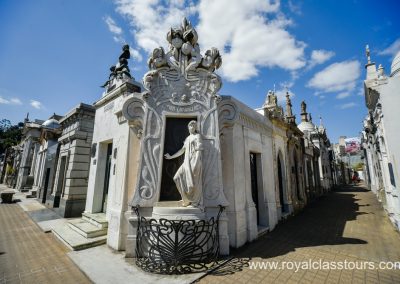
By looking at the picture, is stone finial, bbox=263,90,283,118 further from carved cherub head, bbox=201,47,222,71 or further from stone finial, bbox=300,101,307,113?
stone finial, bbox=300,101,307,113

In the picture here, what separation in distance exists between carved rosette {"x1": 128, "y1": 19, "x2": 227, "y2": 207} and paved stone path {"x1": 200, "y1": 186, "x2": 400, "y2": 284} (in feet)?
5.18

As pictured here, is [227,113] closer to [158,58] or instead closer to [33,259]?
[158,58]

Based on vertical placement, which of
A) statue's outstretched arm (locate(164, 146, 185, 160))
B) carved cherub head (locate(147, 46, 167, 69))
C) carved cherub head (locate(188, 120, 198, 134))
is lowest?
statue's outstretched arm (locate(164, 146, 185, 160))

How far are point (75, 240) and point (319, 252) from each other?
22.5ft

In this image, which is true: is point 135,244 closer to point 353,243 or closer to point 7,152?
point 353,243

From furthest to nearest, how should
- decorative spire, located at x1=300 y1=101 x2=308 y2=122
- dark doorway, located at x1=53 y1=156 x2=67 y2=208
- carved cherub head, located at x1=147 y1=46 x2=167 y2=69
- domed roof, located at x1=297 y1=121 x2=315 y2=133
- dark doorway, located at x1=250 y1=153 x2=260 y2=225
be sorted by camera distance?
decorative spire, located at x1=300 y1=101 x2=308 y2=122 < domed roof, located at x1=297 y1=121 x2=315 y2=133 < dark doorway, located at x1=53 y1=156 x2=67 y2=208 < dark doorway, located at x1=250 y1=153 x2=260 y2=225 < carved cherub head, located at x1=147 y1=46 x2=167 y2=69

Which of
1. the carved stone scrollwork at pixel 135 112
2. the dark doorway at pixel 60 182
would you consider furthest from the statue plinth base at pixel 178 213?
the dark doorway at pixel 60 182

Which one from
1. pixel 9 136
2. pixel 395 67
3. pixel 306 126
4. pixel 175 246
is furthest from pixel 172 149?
pixel 9 136

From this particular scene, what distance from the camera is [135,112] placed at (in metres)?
5.36

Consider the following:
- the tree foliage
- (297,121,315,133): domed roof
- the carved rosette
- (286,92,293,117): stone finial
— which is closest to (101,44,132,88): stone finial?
the carved rosette

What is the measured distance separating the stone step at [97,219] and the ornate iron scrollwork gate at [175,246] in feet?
7.69

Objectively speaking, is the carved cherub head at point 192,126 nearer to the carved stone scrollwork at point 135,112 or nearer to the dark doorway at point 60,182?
the carved stone scrollwork at point 135,112

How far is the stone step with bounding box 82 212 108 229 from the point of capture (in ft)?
20.2

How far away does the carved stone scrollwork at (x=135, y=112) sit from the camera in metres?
5.30
